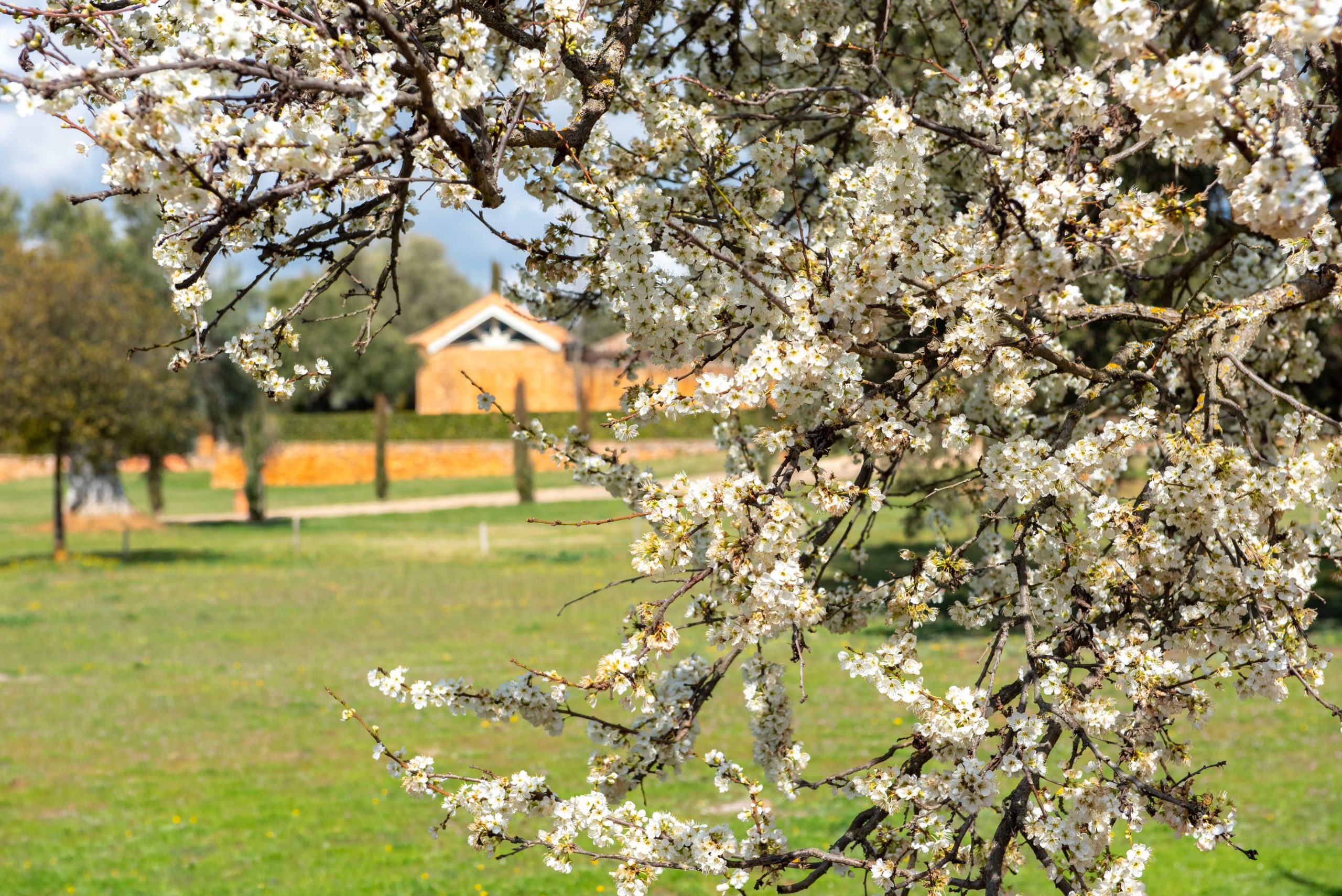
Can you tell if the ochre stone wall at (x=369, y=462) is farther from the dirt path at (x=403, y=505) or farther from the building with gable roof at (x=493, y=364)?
the dirt path at (x=403, y=505)

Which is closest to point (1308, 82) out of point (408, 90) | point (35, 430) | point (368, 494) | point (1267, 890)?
point (408, 90)

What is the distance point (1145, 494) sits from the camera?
372 centimetres

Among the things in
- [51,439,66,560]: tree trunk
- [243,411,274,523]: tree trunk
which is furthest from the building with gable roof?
[51,439,66,560]: tree trunk

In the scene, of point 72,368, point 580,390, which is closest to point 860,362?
point 72,368

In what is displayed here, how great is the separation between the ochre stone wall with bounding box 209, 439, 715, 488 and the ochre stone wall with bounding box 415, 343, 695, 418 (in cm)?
336

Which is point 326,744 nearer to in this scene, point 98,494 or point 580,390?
point 98,494

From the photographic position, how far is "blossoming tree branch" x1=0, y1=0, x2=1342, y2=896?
9.38 ft

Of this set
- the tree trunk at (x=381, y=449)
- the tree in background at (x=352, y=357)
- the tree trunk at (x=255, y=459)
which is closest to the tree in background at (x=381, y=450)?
the tree trunk at (x=381, y=449)

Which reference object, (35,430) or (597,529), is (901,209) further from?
(597,529)

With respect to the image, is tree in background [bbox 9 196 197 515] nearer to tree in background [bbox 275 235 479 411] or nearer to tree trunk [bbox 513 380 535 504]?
tree in background [bbox 275 235 479 411]

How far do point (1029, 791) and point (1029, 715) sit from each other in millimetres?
289

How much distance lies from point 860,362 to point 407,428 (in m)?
47.9

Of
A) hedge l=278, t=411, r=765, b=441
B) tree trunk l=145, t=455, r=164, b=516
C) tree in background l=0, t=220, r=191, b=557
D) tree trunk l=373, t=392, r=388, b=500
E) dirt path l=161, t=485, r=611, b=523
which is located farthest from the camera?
hedge l=278, t=411, r=765, b=441

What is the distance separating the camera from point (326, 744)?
1215 cm
